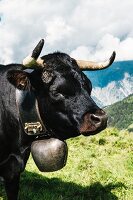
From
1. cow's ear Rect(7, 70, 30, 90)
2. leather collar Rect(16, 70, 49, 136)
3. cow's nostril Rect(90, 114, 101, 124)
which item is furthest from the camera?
leather collar Rect(16, 70, 49, 136)

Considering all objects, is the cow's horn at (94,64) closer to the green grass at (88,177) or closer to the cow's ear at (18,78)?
the cow's ear at (18,78)

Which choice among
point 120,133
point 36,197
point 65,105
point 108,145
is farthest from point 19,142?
point 120,133

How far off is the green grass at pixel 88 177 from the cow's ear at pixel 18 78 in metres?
3.22

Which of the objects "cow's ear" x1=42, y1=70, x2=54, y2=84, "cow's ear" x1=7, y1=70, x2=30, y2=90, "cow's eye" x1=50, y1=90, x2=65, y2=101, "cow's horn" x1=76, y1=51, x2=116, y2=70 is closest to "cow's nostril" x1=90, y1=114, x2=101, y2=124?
"cow's eye" x1=50, y1=90, x2=65, y2=101

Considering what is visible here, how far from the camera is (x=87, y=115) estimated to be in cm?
608

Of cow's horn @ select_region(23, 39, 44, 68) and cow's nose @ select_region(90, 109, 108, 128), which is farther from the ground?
cow's horn @ select_region(23, 39, 44, 68)

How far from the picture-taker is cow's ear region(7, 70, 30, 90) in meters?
6.45

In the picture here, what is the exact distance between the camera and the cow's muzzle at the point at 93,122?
5824mm

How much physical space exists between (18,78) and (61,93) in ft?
2.54

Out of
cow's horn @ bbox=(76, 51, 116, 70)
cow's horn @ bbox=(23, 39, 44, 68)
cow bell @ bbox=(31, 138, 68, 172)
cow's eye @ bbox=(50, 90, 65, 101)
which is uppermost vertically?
cow's horn @ bbox=(23, 39, 44, 68)

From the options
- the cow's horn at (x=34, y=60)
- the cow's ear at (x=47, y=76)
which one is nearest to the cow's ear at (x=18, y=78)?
the cow's horn at (x=34, y=60)

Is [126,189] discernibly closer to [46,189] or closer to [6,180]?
[46,189]

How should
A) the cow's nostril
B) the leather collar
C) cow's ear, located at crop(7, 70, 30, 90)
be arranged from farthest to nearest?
1. the leather collar
2. cow's ear, located at crop(7, 70, 30, 90)
3. the cow's nostril

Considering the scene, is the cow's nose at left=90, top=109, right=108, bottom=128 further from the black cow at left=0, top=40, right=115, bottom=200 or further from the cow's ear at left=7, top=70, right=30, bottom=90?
the cow's ear at left=7, top=70, right=30, bottom=90
